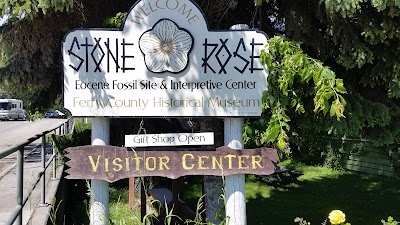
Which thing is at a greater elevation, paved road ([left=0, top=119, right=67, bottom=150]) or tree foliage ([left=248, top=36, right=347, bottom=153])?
tree foliage ([left=248, top=36, right=347, bottom=153])

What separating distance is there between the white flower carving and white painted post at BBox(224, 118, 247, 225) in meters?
0.71

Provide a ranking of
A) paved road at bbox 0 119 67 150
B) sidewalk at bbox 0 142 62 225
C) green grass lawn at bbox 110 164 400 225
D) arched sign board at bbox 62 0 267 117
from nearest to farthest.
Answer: arched sign board at bbox 62 0 267 117 < sidewalk at bbox 0 142 62 225 < green grass lawn at bbox 110 164 400 225 < paved road at bbox 0 119 67 150

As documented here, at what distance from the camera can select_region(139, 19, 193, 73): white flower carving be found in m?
4.19

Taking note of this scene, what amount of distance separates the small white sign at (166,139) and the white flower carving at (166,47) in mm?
590

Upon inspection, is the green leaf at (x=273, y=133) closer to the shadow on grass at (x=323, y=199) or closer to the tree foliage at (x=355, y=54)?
the tree foliage at (x=355, y=54)

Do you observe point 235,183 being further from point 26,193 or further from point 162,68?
point 26,193

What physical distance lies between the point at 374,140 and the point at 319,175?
9824mm

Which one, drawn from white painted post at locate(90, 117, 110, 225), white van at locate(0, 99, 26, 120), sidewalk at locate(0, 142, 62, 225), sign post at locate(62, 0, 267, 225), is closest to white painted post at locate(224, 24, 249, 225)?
sign post at locate(62, 0, 267, 225)

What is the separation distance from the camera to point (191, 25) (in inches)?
166

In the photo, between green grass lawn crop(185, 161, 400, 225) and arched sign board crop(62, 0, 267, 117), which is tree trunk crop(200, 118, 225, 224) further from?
green grass lawn crop(185, 161, 400, 225)

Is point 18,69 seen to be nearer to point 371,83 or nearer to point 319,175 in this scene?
point 371,83

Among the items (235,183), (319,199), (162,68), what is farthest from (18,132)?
(235,183)

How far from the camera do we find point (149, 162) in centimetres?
408

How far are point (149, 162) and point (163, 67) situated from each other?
2.80ft
